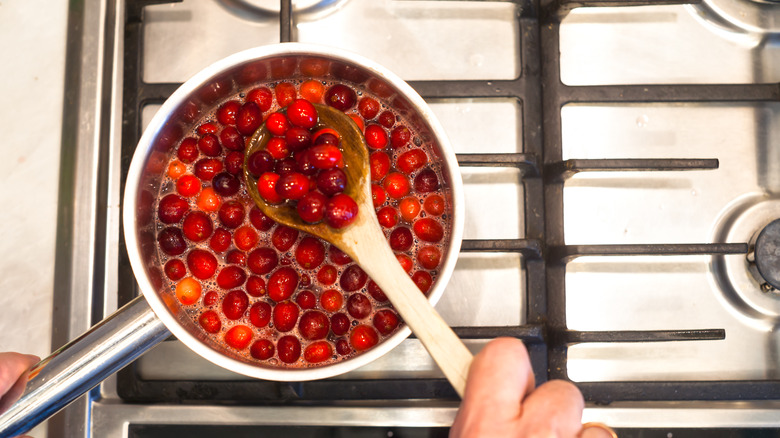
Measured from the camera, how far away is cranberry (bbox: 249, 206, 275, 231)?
68cm

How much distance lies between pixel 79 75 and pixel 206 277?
0.39 m

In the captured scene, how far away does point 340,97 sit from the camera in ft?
2.25

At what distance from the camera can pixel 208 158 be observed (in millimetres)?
688

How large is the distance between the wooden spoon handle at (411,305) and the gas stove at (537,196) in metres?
0.22

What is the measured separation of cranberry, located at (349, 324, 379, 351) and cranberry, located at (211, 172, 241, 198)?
237mm

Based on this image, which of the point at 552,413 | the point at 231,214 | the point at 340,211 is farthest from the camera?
the point at 231,214

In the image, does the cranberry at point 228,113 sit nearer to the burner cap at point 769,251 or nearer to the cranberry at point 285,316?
the cranberry at point 285,316

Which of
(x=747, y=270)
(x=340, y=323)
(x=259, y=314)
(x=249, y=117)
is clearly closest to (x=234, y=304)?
(x=259, y=314)

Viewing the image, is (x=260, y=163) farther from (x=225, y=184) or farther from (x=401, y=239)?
(x=401, y=239)

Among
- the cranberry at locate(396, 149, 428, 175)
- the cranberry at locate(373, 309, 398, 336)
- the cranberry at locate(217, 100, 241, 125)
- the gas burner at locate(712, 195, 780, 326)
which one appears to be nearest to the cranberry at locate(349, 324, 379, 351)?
the cranberry at locate(373, 309, 398, 336)

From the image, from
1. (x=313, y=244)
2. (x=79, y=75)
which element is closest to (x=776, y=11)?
(x=313, y=244)

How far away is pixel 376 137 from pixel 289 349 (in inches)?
11.6

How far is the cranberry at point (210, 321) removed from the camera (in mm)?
679

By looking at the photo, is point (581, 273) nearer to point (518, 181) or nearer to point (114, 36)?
point (518, 181)
